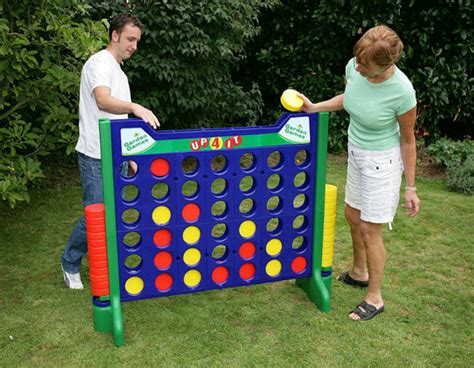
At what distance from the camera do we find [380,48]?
3010 millimetres

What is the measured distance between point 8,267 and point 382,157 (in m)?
2.80

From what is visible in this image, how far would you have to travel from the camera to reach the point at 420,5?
7426 mm

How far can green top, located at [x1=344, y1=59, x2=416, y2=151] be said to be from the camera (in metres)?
3.15

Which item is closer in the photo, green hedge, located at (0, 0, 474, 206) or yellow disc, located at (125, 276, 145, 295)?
yellow disc, located at (125, 276, 145, 295)

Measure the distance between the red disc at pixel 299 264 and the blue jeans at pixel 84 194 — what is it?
4.20 ft

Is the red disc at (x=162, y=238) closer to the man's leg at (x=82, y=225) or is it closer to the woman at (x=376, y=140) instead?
the man's leg at (x=82, y=225)

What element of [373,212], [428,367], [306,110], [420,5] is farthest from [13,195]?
[420,5]

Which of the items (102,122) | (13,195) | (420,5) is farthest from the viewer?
(420,5)

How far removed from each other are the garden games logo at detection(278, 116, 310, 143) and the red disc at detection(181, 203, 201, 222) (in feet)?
2.15

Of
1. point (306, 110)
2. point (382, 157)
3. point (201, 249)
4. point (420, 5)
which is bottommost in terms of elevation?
point (201, 249)

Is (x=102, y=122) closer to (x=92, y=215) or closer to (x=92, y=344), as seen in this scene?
(x=92, y=215)

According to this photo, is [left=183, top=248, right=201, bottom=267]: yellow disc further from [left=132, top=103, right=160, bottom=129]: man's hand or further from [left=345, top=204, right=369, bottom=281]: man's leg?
[left=345, top=204, right=369, bottom=281]: man's leg

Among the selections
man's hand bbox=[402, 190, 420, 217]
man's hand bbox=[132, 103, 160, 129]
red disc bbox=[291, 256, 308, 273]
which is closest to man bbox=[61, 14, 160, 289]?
man's hand bbox=[132, 103, 160, 129]

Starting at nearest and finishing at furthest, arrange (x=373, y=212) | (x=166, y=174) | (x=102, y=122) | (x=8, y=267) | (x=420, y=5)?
1. (x=102, y=122)
2. (x=166, y=174)
3. (x=373, y=212)
4. (x=8, y=267)
5. (x=420, y=5)
